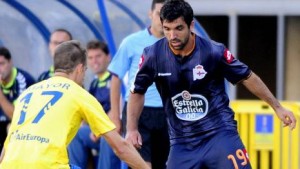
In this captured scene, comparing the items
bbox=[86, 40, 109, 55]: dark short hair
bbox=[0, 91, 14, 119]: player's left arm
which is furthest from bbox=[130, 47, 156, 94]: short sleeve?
bbox=[0, 91, 14, 119]: player's left arm

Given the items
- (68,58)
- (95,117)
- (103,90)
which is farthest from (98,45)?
(95,117)

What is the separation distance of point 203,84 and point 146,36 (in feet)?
6.40

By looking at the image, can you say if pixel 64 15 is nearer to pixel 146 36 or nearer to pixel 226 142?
pixel 146 36

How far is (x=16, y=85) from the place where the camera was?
12211 mm

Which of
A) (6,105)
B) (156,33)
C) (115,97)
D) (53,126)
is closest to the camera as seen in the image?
(53,126)

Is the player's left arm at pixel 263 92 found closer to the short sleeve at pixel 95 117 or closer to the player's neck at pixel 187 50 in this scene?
the player's neck at pixel 187 50

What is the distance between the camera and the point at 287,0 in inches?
588

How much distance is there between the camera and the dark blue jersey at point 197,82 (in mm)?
7816

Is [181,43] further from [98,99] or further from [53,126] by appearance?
[98,99]

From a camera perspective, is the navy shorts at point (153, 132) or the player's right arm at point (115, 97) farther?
the player's right arm at point (115, 97)

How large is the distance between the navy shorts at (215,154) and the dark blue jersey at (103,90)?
12.1 ft

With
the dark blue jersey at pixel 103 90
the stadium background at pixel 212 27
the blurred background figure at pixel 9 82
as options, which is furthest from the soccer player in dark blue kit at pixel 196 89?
the stadium background at pixel 212 27

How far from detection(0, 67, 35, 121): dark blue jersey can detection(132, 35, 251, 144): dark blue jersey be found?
14.3 ft

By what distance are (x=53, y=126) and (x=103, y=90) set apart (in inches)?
187
